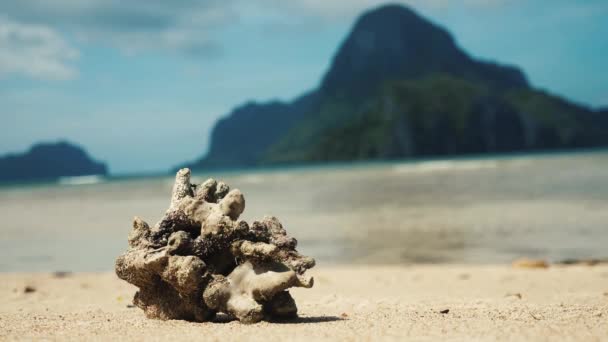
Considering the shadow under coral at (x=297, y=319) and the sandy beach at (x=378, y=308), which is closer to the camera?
the sandy beach at (x=378, y=308)

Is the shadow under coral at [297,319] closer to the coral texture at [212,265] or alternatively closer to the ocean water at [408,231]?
the coral texture at [212,265]

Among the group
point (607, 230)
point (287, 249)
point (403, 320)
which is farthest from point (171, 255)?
point (607, 230)

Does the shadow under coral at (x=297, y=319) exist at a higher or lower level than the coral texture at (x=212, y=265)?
lower

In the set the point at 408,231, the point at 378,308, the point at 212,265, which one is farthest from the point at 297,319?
the point at 408,231

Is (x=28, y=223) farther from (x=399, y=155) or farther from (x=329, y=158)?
(x=329, y=158)

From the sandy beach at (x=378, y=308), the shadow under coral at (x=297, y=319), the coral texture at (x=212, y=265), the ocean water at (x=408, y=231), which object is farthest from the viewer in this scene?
the ocean water at (x=408, y=231)

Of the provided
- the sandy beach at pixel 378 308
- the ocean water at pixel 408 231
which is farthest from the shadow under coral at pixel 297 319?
the ocean water at pixel 408 231

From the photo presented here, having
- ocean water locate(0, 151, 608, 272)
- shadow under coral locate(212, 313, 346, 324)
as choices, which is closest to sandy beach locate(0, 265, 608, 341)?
shadow under coral locate(212, 313, 346, 324)
